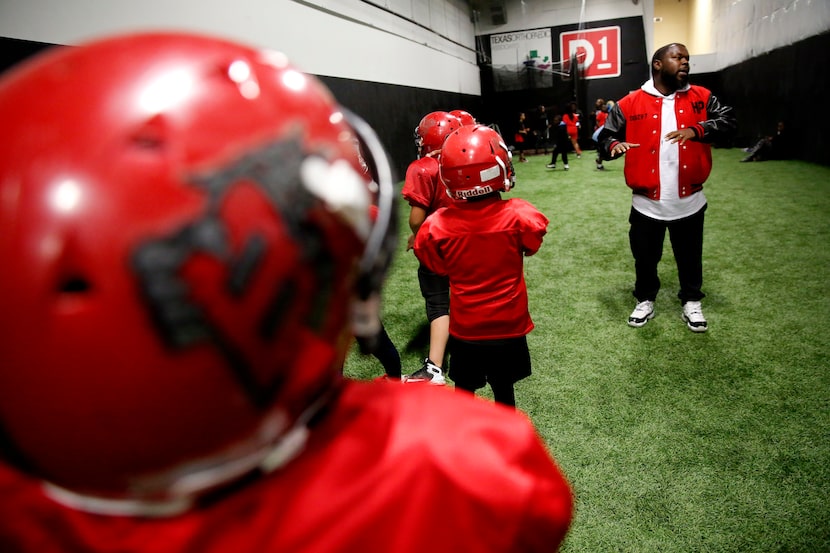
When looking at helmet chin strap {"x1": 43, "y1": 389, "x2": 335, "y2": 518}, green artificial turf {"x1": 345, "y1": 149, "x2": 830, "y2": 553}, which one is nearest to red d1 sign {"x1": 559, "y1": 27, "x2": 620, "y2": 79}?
green artificial turf {"x1": 345, "y1": 149, "x2": 830, "y2": 553}

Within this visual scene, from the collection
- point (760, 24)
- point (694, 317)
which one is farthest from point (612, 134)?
point (760, 24)

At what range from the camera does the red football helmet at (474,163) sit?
2.09m

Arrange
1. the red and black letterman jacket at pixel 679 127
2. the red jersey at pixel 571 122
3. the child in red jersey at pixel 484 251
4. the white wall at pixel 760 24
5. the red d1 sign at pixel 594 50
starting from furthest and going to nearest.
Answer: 1. the red d1 sign at pixel 594 50
2. the red jersey at pixel 571 122
3. the white wall at pixel 760 24
4. the red and black letterman jacket at pixel 679 127
5. the child in red jersey at pixel 484 251

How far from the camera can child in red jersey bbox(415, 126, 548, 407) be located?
2133mm

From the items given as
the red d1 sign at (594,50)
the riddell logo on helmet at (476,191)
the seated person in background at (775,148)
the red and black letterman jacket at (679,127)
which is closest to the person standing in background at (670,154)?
the red and black letterman jacket at (679,127)

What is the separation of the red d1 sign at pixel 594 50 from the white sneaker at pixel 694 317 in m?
16.2

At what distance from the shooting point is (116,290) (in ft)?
1.79

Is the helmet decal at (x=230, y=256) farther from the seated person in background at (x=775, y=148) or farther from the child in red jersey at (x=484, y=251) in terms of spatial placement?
the seated person in background at (x=775, y=148)

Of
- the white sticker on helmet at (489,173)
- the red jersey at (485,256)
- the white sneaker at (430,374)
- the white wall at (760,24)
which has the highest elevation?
the white wall at (760,24)

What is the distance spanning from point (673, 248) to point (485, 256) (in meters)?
2.02

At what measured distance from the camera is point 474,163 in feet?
6.85

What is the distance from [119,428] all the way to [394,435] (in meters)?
0.35

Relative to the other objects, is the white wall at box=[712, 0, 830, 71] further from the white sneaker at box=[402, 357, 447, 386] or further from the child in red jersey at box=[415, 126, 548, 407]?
the white sneaker at box=[402, 357, 447, 386]

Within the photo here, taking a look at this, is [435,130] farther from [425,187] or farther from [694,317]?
[694,317]
